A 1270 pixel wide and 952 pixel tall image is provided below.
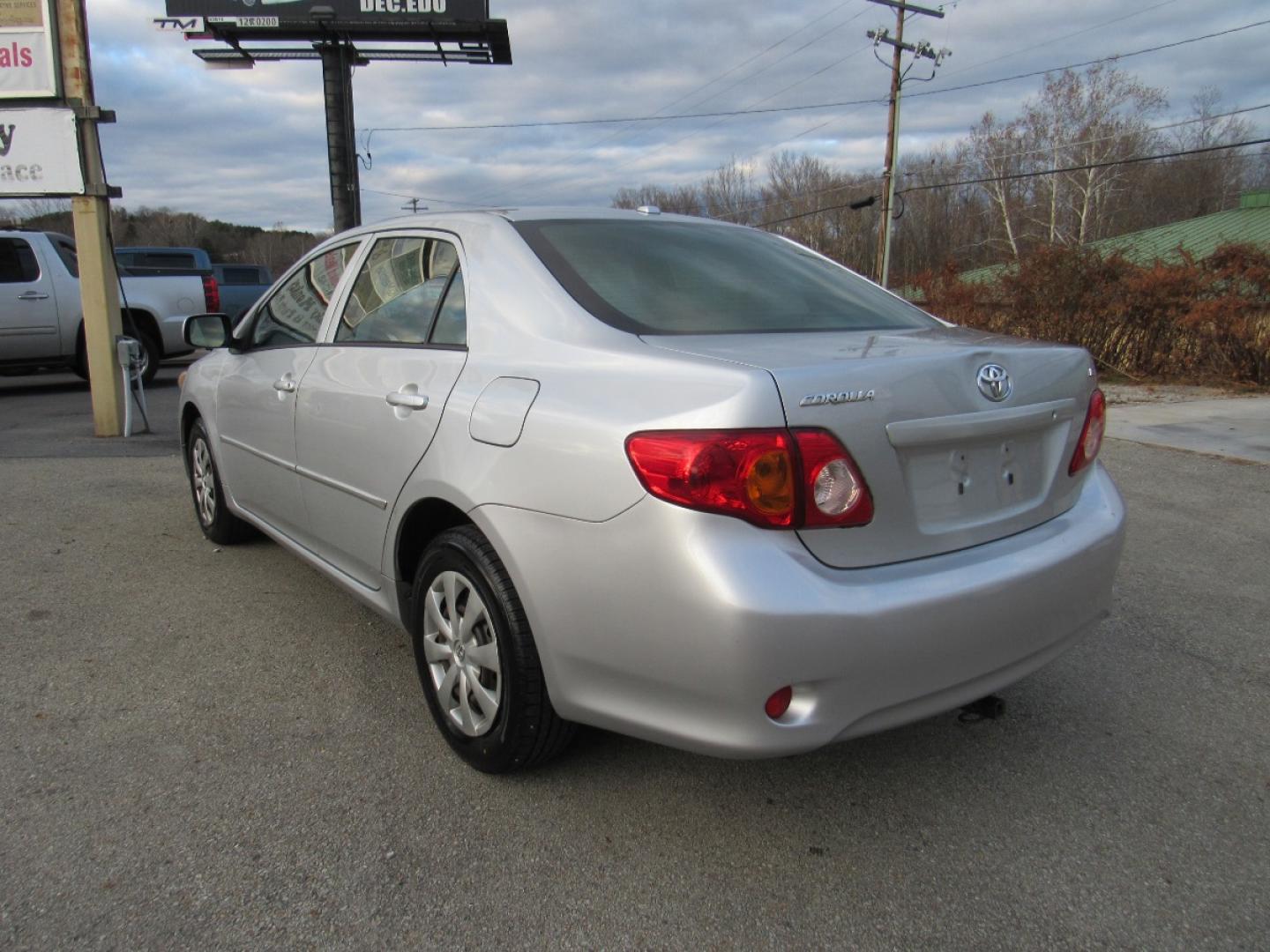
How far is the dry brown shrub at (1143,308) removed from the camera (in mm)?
12617

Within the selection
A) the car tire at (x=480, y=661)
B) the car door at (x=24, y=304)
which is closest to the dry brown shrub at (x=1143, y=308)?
the car door at (x=24, y=304)

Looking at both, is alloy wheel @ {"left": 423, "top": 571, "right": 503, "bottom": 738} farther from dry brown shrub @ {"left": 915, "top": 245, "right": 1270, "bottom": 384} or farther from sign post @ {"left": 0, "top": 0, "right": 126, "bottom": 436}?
dry brown shrub @ {"left": 915, "top": 245, "right": 1270, "bottom": 384}

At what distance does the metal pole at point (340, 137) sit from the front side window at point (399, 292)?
1981cm

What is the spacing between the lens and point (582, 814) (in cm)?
245

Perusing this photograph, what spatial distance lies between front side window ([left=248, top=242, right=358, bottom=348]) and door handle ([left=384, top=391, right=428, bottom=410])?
35.8 inches

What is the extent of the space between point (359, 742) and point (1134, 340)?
14.2 metres

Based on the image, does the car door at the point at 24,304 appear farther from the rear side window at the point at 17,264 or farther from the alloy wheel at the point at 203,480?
the alloy wheel at the point at 203,480

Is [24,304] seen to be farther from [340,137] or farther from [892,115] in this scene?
[892,115]

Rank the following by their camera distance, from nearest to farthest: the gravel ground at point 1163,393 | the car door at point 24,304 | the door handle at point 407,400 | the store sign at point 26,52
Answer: the door handle at point 407,400, the store sign at point 26,52, the car door at point 24,304, the gravel ground at point 1163,393

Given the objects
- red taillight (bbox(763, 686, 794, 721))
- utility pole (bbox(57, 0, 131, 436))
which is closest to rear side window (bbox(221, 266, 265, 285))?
utility pole (bbox(57, 0, 131, 436))

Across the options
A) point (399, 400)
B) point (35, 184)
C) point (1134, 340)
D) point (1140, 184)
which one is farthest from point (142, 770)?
point (1140, 184)

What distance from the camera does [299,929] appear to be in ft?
6.58

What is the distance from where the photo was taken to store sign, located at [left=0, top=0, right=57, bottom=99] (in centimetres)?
763

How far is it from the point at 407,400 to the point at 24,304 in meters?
10.8
